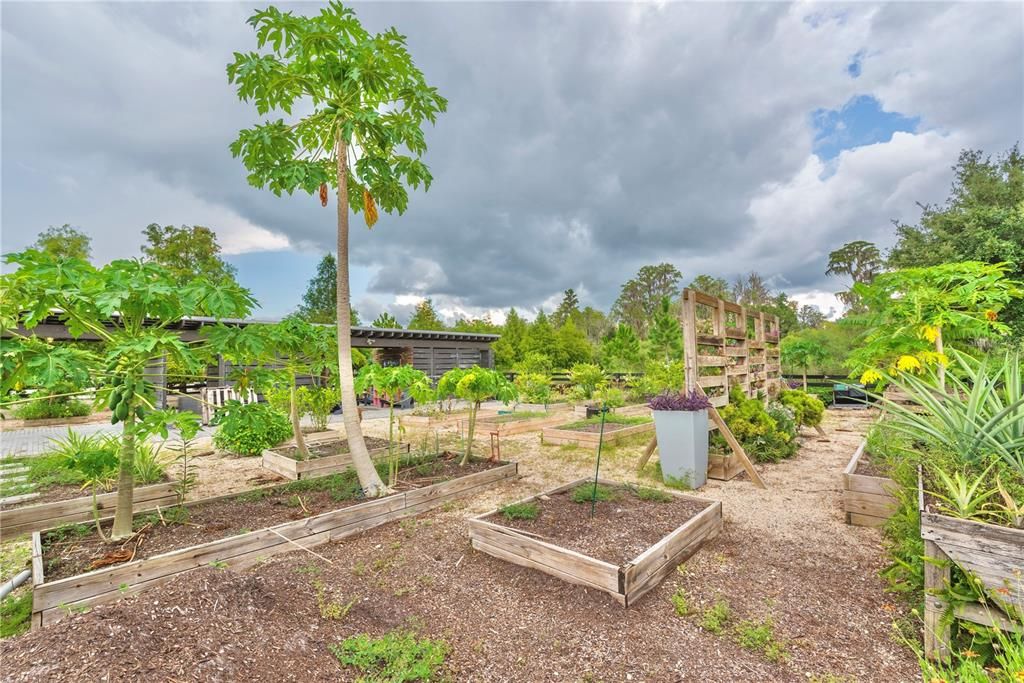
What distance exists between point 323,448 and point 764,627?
643 centimetres

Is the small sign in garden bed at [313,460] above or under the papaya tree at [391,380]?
under

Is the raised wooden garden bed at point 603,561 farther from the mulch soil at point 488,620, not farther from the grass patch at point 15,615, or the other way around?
the grass patch at point 15,615

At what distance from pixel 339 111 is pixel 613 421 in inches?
321

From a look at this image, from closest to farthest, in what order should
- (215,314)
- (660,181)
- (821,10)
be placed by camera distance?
(215,314)
(821,10)
(660,181)

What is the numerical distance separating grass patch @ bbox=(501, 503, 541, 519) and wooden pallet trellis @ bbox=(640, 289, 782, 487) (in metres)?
2.66

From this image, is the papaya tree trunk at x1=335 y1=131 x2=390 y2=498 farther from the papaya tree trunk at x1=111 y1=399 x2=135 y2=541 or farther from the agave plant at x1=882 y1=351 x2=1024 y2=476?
the agave plant at x1=882 y1=351 x2=1024 y2=476

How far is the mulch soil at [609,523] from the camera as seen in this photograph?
3.07m

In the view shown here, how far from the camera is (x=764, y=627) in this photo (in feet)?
7.58

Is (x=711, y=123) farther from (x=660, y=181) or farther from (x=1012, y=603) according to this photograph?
(x=1012, y=603)

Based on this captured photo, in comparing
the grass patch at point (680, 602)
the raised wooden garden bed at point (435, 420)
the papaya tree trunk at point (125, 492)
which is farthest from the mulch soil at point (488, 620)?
the raised wooden garden bed at point (435, 420)

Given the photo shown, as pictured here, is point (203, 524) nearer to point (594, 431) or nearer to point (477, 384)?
point (477, 384)

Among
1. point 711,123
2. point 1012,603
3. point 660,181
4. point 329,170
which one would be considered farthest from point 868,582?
point 660,181

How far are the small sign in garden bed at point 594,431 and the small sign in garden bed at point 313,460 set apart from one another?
3.38 meters

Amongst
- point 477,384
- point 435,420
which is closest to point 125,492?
point 477,384
